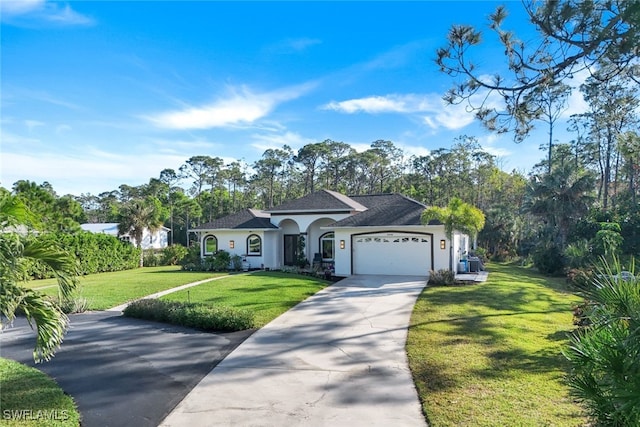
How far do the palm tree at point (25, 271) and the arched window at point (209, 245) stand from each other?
2104cm

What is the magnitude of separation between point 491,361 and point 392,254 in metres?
12.6

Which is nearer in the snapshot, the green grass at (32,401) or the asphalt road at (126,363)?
the green grass at (32,401)

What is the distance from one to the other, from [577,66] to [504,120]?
5.84 ft

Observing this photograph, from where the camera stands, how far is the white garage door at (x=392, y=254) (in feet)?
63.0

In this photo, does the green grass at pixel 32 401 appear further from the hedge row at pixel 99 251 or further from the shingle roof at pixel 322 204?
the hedge row at pixel 99 251

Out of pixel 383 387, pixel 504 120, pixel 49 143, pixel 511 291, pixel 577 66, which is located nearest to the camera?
pixel 383 387

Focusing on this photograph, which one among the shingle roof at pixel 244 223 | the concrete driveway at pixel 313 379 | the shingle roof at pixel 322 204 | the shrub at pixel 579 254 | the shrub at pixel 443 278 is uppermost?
the shingle roof at pixel 322 204

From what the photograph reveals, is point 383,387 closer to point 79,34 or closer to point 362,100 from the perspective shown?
point 79,34

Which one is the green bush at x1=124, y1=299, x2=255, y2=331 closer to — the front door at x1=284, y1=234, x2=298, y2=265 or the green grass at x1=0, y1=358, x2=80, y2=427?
the green grass at x1=0, y1=358, x2=80, y2=427

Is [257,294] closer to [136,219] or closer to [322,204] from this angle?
[322,204]

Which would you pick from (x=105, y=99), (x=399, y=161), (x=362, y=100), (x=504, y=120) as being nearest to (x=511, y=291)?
(x=504, y=120)

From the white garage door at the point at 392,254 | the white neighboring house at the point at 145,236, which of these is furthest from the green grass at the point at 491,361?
the white neighboring house at the point at 145,236

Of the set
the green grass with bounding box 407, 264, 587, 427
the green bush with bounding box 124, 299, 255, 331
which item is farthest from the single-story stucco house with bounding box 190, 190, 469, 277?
the green bush with bounding box 124, 299, 255, 331

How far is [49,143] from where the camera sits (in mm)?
11602
